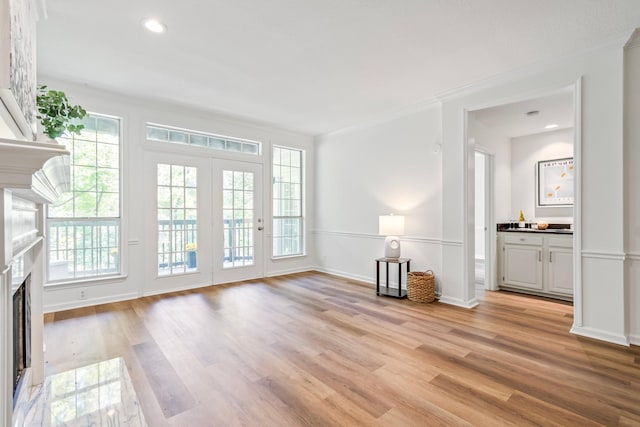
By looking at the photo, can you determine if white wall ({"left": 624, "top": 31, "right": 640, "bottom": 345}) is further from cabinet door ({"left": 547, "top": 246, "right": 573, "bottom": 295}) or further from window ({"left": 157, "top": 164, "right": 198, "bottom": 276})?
window ({"left": 157, "top": 164, "right": 198, "bottom": 276})

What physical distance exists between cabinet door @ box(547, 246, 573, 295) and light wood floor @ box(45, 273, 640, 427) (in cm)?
25

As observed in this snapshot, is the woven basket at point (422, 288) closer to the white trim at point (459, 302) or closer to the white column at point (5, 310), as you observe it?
the white trim at point (459, 302)

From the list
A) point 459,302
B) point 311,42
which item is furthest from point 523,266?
point 311,42

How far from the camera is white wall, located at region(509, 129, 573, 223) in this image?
15.5 feet

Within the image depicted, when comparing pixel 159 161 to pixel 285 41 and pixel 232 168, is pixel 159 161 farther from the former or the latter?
pixel 285 41

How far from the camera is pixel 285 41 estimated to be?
2.76m

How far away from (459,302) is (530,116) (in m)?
2.57

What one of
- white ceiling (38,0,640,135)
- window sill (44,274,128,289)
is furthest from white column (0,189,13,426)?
window sill (44,274,128,289)

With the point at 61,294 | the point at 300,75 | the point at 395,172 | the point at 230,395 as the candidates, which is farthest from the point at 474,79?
the point at 61,294

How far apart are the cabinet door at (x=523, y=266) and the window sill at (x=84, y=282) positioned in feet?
A: 17.5

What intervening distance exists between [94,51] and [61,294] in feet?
8.89

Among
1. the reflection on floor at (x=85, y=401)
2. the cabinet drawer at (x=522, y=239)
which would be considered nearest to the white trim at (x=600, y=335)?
the cabinet drawer at (x=522, y=239)

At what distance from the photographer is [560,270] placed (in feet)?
13.5

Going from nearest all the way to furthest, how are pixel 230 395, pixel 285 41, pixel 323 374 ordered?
pixel 230 395, pixel 323 374, pixel 285 41
